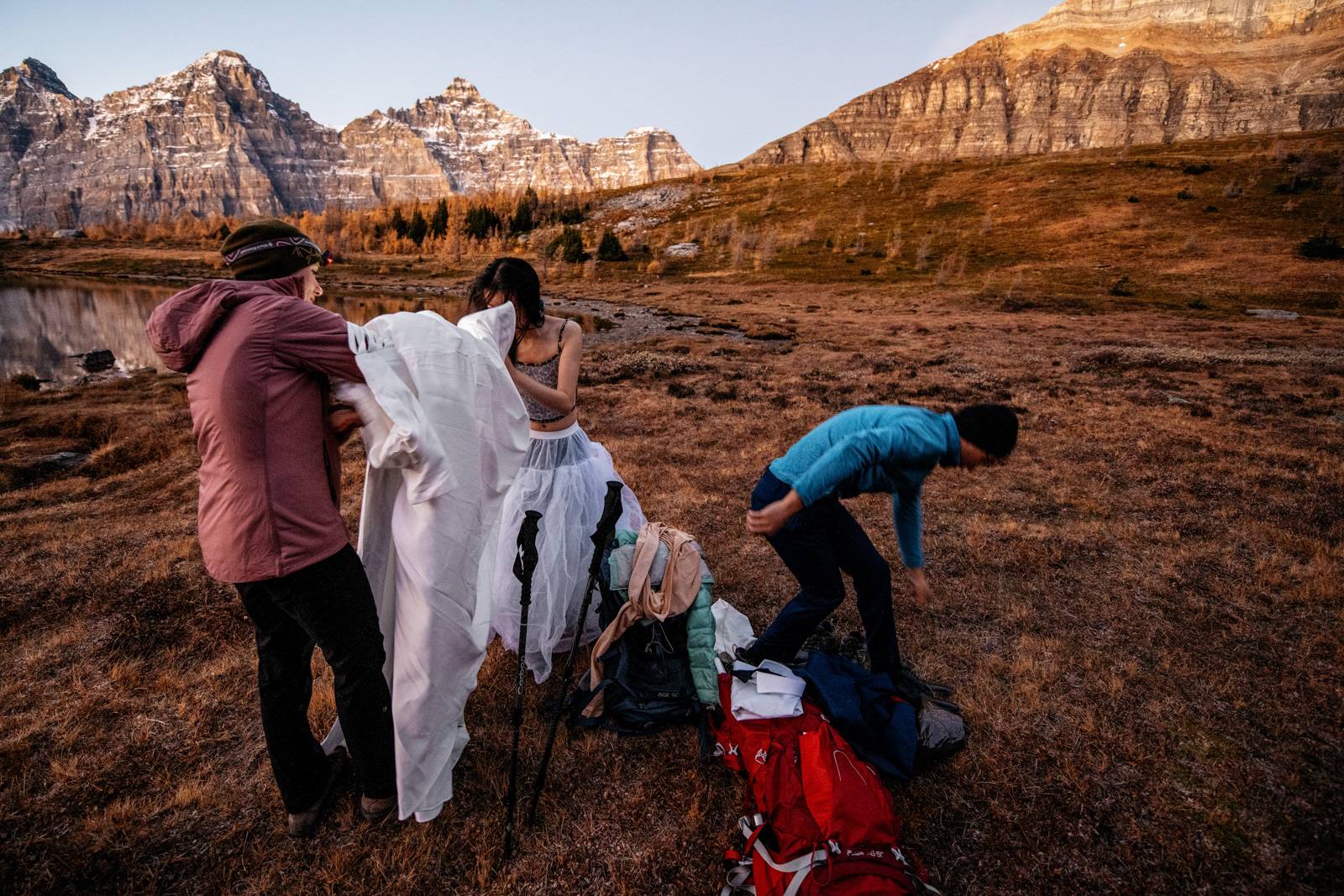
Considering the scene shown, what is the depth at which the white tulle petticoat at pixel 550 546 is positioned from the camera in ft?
14.8

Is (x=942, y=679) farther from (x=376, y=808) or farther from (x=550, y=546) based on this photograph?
(x=376, y=808)

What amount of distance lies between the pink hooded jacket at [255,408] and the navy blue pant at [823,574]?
2487 millimetres

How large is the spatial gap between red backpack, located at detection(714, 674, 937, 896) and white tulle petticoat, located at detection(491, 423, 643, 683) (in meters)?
1.68

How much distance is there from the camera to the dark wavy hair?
13.3 feet

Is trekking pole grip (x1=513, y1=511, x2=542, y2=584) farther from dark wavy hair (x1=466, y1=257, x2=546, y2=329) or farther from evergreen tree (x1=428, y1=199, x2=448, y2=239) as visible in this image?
evergreen tree (x1=428, y1=199, x2=448, y2=239)

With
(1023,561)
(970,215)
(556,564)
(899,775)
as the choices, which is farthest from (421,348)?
(970,215)

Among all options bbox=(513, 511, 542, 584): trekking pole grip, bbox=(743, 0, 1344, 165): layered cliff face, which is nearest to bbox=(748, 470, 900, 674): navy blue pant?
bbox=(513, 511, 542, 584): trekking pole grip

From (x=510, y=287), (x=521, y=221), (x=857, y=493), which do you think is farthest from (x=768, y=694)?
(x=521, y=221)

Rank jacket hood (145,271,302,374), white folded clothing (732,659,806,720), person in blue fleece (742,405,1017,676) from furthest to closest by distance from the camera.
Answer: white folded clothing (732,659,806,720) → person in blue fleece (742,405,1017,676) → jacket hood (145,271,302,374)

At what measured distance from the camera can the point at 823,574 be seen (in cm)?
387

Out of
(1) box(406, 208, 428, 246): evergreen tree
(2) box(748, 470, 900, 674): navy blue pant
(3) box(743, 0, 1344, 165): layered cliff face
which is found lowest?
(2) box(748, 470, 900, 674): navy blue pant

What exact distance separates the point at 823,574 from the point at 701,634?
0.98 m

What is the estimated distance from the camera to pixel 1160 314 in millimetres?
28688

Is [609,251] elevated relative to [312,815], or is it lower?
elevated
